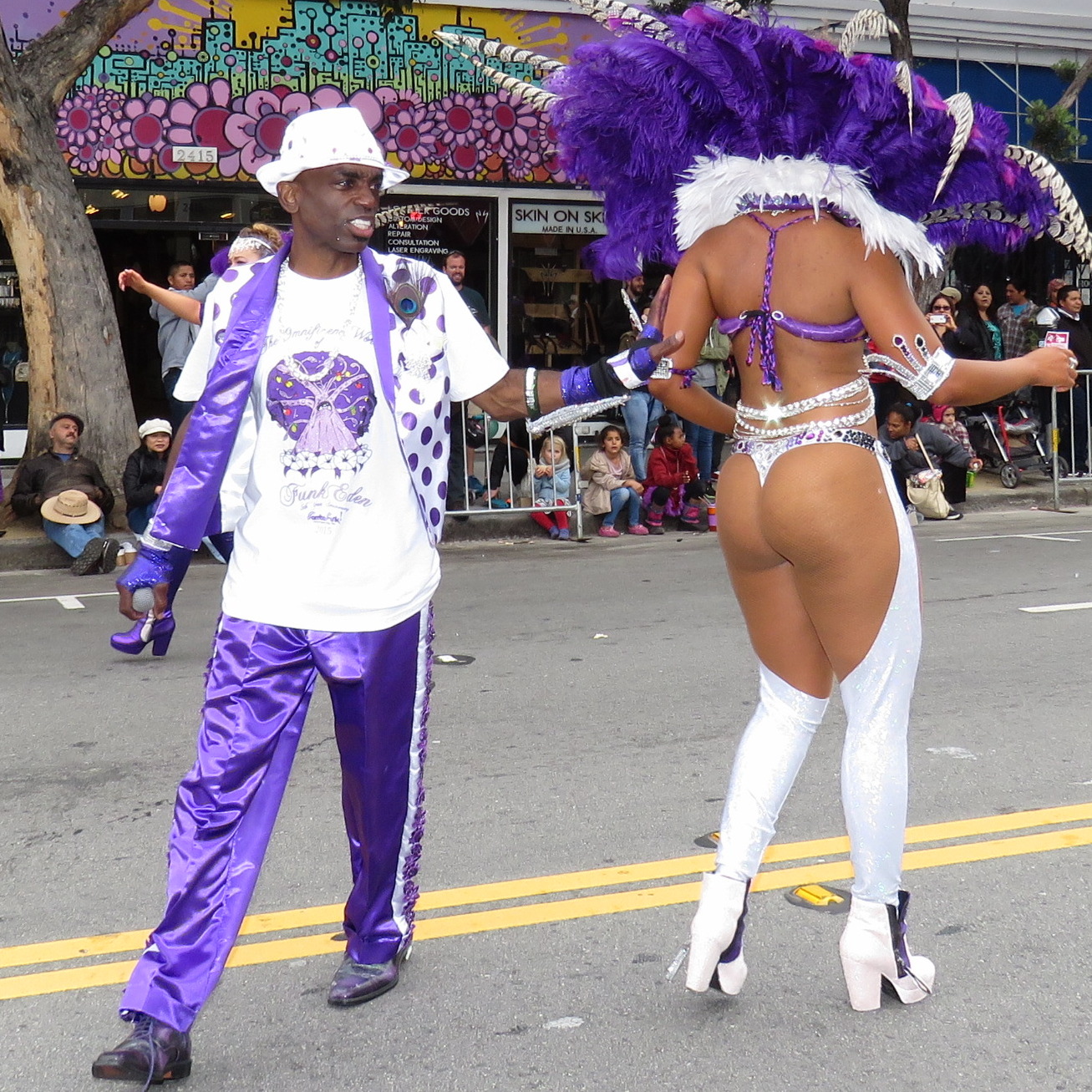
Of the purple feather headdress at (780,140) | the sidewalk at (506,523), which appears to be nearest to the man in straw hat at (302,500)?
the purple feather headdress at (780,140)

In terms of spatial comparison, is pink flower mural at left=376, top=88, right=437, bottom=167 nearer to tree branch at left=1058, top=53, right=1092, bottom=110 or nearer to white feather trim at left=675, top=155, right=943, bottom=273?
tree branch at left=1058, top=53, right=1092, bottom=110

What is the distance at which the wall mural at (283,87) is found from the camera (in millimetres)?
14492

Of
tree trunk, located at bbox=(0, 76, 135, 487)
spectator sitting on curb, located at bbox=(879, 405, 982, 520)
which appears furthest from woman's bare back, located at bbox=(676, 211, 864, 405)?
spectator sitting on curb, located at bbox=(879, 405, 982, 520)

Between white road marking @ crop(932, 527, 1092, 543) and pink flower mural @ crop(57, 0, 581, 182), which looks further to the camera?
pink flower mural @ crop(57, 0, 581, 182)

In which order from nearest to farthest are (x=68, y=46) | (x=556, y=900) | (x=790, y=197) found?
(x=790, y=197) < (x=556, y=900) < (x=68, y=46)

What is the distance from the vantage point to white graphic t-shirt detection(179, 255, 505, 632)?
3.29 meters

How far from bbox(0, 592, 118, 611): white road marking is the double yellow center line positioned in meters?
5.64

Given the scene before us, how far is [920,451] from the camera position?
13.1 metres

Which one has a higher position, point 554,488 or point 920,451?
point 920,451

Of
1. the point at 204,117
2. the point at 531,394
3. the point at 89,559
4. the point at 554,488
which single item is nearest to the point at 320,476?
the point at 531,394

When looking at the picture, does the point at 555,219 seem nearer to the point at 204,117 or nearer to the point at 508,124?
the point at 508,124

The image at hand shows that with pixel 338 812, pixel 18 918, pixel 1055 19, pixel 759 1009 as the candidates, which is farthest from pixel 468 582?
pixel 1055 19

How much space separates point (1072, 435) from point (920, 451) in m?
2.15

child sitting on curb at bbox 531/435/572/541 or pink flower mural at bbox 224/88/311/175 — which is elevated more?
pink flower mural at bbox 224/88/311/175
